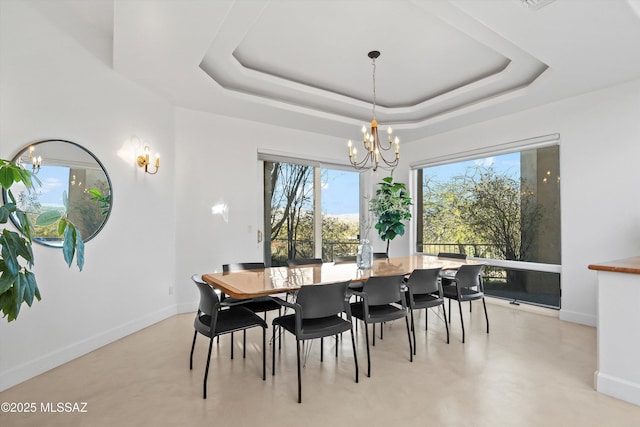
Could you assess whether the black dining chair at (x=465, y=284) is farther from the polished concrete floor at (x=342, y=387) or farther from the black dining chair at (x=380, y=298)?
the black dining chair at (x=380, y=298)

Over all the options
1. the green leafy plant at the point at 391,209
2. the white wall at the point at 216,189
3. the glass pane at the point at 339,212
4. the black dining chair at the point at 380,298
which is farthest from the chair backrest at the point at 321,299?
the glass pane at the point at 339,212

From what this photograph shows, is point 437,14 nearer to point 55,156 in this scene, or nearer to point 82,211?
point 55,156

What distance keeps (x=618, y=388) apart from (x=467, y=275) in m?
1.34

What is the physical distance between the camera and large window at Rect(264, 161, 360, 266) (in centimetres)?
497

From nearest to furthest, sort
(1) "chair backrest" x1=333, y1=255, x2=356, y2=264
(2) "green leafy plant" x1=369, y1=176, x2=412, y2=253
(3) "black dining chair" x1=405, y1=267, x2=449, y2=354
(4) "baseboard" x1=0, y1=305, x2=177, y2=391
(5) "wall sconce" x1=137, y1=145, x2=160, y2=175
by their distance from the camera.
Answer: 1. (4) "baseboard" x1=0, y1=305, x2=177, y2=391
2. (3) "black dining chair" x1=405, y1=267, x2=449, y2=354
3. (5) "wall sconce" x1=137, y1=145, x2=160, y2=175
4. (1) "chair backrest" x1=333, y1=255, x2=356, y2=264
5. (2) "green leafy plant" x1=369, y1=176, x2=412, y2=253

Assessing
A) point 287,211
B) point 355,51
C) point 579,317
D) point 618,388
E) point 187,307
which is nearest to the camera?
point 618,388

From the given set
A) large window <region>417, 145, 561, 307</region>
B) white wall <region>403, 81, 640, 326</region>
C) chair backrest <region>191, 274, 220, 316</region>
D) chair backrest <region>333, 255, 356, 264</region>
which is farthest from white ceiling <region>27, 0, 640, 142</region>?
chair backrest <region>333, 255, 356, 264</region>

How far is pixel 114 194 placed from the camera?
3.20 meters

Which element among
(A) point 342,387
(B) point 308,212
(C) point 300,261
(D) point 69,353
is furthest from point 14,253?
(B) point 308,212

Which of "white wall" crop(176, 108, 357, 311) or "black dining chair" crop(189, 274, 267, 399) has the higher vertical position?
"white wall" crop(176, 108, 357, 311)

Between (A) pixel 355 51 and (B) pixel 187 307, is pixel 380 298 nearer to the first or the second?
(A) pixel 355 51

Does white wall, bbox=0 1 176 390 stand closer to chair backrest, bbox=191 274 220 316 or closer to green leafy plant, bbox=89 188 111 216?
green leafy plant, bbox=89 188 111 216

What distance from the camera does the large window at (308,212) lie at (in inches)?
196

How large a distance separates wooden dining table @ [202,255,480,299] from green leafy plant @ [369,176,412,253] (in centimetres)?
159
